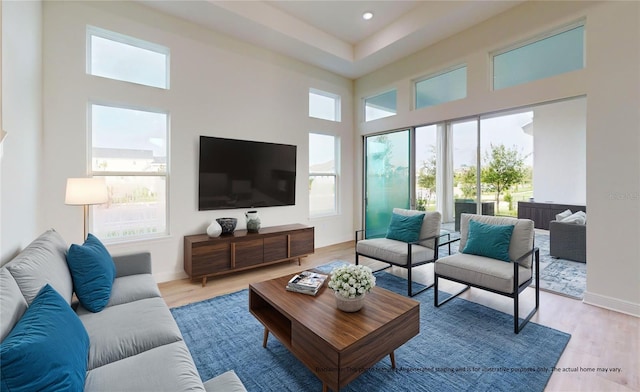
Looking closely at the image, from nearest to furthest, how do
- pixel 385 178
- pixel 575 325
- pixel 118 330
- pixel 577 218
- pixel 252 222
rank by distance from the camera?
pixel 118 330 → pixel 575 325 → pixel 577 218 → pixel 252 222 → pixel 385 178

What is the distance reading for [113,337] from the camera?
5.13 feet

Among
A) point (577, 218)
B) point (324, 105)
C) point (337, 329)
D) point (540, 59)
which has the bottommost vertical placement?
point (337, 329)

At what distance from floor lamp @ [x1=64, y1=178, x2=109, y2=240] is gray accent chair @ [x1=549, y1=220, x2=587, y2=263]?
5.76m

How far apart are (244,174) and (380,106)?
3.02m

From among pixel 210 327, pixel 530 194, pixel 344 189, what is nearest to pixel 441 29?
pixel 530 194

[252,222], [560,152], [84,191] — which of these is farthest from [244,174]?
[560,152]

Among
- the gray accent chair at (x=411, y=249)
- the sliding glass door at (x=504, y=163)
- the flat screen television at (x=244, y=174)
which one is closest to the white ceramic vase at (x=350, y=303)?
the gray accent chair at (x=411, y=249)

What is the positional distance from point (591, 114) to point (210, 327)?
14.6 ft

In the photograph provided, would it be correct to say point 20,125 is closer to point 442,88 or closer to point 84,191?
point 84,191

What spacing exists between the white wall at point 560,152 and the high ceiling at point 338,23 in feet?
4.86

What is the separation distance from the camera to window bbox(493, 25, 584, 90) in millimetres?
3156

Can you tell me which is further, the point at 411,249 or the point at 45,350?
the point at 411,249

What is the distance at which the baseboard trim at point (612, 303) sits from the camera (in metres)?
2.72

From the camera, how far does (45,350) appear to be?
101 centimetres
